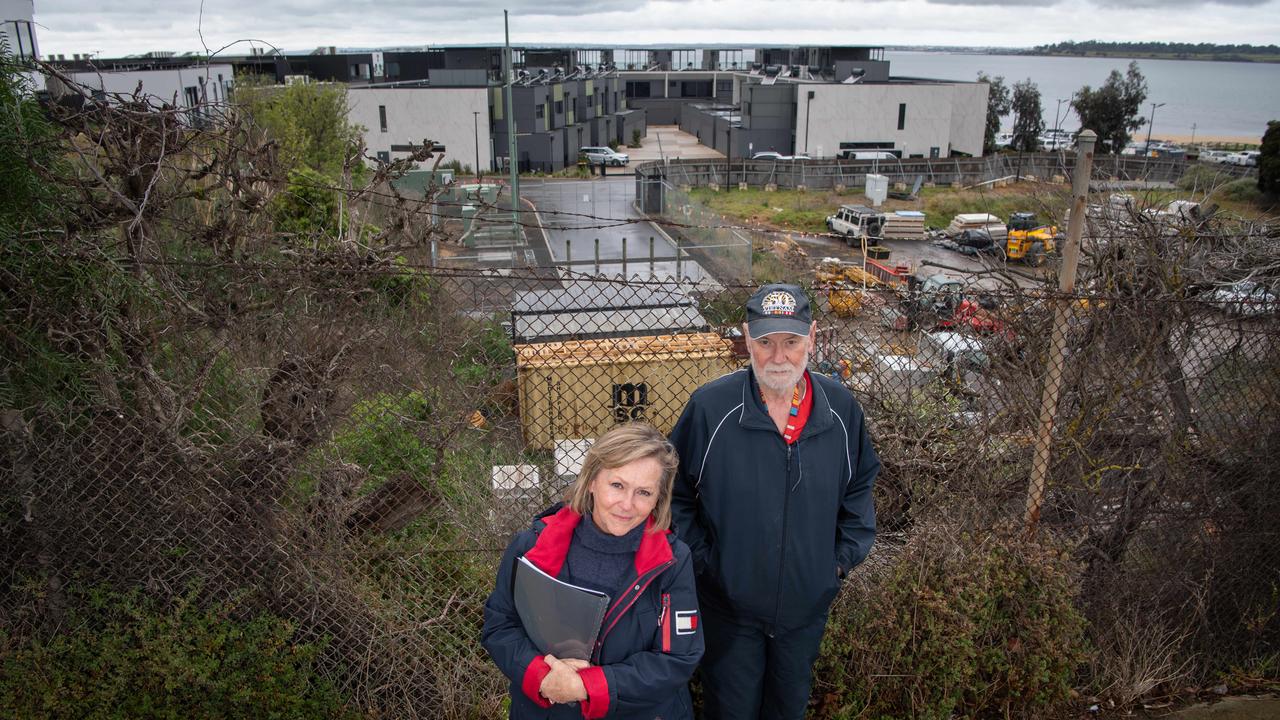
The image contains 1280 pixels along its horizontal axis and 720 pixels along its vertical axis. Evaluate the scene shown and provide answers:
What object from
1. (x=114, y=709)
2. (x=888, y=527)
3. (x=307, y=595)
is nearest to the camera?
(x=114, y=709)

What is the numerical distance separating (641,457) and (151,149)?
2.71 metres

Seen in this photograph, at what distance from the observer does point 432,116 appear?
48500mm

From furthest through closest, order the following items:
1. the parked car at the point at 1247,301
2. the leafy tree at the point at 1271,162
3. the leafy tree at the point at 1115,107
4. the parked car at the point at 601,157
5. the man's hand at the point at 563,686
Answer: the leafy tree at the point at 1115,107
the parked car at the point at 601,157
the leafy tree at the point at 1271,162
the parked car at the point at 1247,301
the man's hand at the point at 563,686

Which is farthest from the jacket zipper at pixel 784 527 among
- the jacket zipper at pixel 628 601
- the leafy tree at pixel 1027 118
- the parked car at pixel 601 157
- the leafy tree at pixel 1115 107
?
the leafy tree at pixel 1115 107

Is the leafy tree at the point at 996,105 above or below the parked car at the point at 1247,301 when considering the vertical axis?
above

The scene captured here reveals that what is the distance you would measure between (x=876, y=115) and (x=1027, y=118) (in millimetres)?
19072

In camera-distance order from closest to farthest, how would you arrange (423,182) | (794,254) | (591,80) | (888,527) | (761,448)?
1. (761,448)
2. (888,527)
3. (794,254)
4. (423,182)
5. (591,80)

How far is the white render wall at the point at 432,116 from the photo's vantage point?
4797 cm

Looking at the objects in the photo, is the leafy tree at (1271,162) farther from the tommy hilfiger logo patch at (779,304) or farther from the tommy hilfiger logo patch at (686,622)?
the tommy hilfiger logo patch at (686,622)

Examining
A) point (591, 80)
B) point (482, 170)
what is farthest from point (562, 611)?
point (591, 80)

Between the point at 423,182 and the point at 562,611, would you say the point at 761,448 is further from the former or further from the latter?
the point at 423,182

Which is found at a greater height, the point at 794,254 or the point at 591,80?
the point at 591,80

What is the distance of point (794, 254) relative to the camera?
24.7m

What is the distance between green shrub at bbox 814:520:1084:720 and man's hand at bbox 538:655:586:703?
1.68 meters
